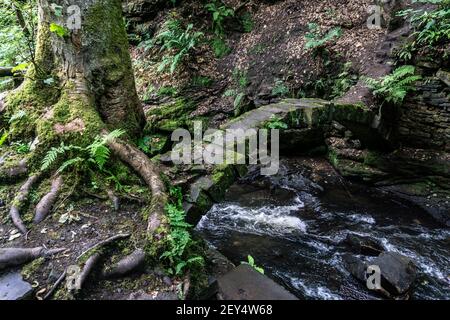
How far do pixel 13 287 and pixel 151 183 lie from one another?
1719 millimetres

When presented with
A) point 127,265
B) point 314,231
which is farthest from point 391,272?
point 127,265

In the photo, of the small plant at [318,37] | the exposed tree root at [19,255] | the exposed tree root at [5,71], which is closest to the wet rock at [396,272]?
the exposed tree root at [19,255]

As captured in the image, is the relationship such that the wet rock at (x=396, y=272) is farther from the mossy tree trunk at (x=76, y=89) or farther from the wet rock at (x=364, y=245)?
the mossy tree trunk at (x=76, y=89)

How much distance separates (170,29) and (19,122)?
7935mm

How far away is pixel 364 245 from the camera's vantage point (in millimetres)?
5676

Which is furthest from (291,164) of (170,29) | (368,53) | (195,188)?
(170,29)

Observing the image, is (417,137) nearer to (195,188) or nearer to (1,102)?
(195,188)

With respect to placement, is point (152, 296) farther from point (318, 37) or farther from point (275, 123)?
point (318, 37)

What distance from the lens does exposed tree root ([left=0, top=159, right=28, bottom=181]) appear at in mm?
3924

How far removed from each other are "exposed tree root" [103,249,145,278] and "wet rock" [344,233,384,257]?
4.11 m

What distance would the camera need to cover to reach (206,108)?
9938 millimetres

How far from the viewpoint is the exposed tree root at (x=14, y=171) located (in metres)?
3.92

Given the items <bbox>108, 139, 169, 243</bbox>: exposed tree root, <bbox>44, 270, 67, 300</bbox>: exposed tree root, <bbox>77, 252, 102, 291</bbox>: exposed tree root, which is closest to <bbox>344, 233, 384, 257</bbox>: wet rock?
<bbox>108, 139, 169, 243</bbox>: exposed tree root
